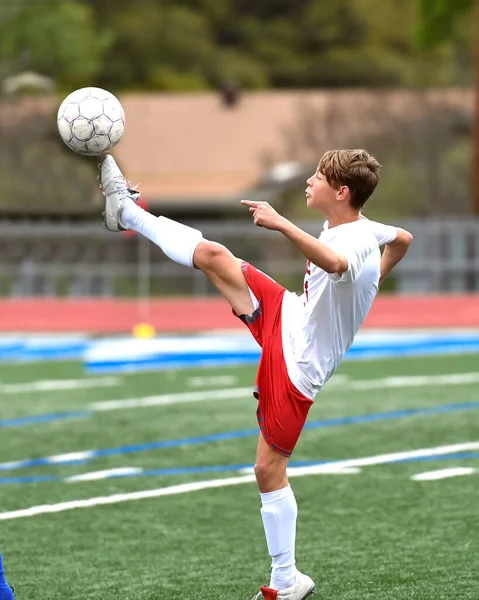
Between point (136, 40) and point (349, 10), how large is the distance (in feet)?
28.8

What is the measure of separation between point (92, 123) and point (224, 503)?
2.57 m

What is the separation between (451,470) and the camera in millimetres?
8336

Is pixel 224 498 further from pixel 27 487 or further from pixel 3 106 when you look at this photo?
pixel 3 106

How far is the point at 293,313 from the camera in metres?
5.73

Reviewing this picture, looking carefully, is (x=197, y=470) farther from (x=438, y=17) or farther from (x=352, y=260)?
(x=438, y=17)

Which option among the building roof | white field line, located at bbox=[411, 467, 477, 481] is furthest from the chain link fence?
the building roof

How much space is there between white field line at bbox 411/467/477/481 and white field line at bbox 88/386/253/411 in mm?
3638

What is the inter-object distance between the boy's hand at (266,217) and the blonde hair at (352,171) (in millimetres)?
372

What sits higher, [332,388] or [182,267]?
[182,267]

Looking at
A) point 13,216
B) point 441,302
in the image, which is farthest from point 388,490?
point 13,216

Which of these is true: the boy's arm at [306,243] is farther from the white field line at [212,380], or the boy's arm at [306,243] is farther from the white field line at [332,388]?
the white field line at [212,380]

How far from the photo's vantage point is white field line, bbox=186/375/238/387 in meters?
12.7

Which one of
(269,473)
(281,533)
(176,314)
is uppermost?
(269,473)

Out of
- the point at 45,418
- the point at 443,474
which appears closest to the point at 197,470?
the point at 443,474
